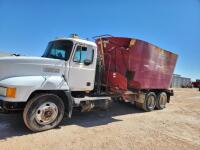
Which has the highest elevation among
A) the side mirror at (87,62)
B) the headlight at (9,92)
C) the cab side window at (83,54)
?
the cab side window at (83,54)

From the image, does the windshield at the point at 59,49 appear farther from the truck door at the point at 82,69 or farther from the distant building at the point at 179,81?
the distant building at the point at 179,81

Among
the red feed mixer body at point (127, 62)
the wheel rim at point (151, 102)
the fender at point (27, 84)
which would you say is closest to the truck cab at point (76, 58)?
the fender at point (27, 84)

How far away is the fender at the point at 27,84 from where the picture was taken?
5.34 metres

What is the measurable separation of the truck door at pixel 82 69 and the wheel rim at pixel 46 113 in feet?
3.37

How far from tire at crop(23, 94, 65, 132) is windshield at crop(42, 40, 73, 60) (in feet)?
4.64

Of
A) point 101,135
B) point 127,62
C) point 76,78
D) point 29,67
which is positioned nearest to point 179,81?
point 127,62

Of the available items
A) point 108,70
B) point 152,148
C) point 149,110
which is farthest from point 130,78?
point 152,148

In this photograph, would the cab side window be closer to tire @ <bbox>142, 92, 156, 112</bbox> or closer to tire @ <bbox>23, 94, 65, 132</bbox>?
tire @ <bbox>23, 94, 65, 132</bbox>

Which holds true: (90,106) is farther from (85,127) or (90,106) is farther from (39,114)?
(39,114)

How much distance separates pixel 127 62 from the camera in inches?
346

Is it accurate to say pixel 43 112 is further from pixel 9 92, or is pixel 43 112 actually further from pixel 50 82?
pixel 9 92

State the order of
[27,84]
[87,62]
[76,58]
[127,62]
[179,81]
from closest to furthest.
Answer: [27,84] < [76,58] < [87,62] < [127,62] < [179,81]

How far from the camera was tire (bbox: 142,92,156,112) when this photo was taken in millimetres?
10357

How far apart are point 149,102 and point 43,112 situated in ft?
21.0
